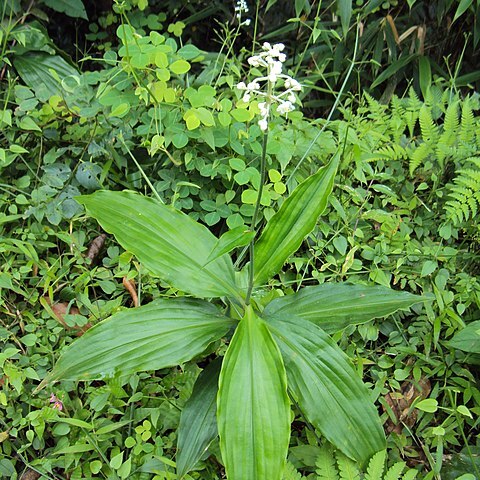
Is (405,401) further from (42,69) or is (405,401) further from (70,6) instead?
(70,6)

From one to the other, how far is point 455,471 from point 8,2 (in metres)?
2.49

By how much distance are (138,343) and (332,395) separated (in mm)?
470

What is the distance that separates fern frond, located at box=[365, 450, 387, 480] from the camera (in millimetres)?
1283

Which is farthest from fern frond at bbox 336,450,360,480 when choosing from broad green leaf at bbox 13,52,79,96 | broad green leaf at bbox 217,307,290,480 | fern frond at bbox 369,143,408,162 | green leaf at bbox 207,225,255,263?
broad green leaf at bbox 13,52,79,96

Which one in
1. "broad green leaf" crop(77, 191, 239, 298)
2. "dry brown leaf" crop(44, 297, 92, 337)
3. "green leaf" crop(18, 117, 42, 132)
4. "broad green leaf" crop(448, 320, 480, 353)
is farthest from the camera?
"green leaf" crop(18, 117, 42, 132)

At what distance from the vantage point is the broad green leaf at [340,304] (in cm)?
142

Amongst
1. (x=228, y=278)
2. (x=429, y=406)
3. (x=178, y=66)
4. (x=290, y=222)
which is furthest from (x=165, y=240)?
(x=429, y=406)

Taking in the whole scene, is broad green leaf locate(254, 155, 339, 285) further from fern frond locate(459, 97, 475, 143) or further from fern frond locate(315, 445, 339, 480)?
fern frond locate(459, 97, 475, 143)

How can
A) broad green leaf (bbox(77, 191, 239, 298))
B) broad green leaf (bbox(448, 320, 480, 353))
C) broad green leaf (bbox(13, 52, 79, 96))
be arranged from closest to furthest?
broad green leaf (bbox(77, 191, 239, 298)) → broad green leaf (bbox(448, 320, 480, 353)) → broad green leaf (bbox(13, 52, 79, 96))

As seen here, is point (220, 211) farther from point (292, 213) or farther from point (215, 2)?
point (215, 2)

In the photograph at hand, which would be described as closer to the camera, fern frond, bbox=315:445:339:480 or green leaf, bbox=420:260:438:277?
fern frond, bbox=315:445:339:480

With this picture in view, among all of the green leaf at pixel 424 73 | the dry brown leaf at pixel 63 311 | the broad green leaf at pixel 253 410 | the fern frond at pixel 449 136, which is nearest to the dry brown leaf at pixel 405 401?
the broad green leaf at pixel 253 410

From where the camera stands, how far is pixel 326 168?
1.48 metres

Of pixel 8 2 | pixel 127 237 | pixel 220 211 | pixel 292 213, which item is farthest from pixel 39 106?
pixel 292 213
